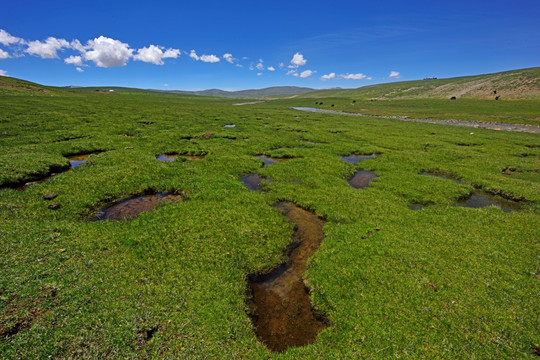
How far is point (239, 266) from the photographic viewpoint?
1077 cm

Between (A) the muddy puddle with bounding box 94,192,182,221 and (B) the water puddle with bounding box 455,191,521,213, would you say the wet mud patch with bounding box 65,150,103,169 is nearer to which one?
(A) the muddy puddle with bounding box 94,192,182,221

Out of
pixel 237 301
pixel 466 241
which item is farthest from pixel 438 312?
pixel 237 301

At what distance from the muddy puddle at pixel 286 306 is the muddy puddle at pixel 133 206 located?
9776 millimetres

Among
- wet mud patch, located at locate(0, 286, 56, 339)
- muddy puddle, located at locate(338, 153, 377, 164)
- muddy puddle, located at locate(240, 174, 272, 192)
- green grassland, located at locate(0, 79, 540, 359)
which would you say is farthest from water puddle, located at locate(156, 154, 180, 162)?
muddy puddle, located at locate(338, 153, 377, 164)

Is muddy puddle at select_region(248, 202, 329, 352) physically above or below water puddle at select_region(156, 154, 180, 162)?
below

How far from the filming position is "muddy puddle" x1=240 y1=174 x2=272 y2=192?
20359 millimetres

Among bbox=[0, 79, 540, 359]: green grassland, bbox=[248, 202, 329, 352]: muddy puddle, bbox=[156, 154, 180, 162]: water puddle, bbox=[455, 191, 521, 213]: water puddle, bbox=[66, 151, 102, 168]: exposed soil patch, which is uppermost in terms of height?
bbox=[66, 151, 102, 168]: exposed soil patch

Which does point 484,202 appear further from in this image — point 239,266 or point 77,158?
point 77,158

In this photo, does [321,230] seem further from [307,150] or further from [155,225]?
[307,150]

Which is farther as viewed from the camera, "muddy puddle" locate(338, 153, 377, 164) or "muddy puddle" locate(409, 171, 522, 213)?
"muddy puddle" locate(338, 153, 377, 164)

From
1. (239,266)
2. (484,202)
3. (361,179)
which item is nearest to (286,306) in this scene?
(239,266)

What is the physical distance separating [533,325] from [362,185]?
14.9 meters

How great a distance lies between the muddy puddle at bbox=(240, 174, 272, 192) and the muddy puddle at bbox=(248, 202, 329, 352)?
8482 millimetres

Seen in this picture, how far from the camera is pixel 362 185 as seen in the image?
22172 mm
